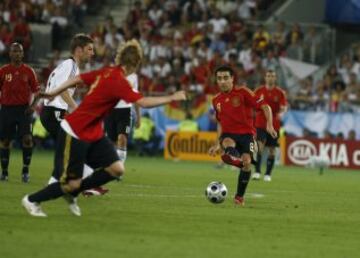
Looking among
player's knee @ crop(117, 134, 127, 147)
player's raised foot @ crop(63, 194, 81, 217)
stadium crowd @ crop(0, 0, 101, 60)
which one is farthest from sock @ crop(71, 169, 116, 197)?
stadium crowd @ crop(0, 0, 101, 60)

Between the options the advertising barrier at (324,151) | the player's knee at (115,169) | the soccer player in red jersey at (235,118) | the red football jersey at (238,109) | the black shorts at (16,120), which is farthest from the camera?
the advertising barrier at (324,151)

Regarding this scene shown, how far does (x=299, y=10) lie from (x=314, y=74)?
163 inches

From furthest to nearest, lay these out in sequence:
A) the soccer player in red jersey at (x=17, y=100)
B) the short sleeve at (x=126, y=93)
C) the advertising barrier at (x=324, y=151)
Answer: the advertising barrier at (x=324, y=151) → the soccer player in red jersey at (x=17, y=100) → the short sleeve at (x=126, y=93)

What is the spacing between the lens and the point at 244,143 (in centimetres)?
1653

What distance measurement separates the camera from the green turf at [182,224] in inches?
426

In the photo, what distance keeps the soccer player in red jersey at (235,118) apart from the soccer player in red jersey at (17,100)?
13.4ft

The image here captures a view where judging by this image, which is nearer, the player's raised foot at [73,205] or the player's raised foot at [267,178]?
the player's raised foot at [73,205]

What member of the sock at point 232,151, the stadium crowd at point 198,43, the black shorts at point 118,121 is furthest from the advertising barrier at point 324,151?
the sock at point 232,151

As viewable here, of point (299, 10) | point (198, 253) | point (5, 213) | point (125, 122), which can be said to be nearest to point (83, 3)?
point (299, 10)

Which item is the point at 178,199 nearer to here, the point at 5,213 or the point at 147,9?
the point at 5,213

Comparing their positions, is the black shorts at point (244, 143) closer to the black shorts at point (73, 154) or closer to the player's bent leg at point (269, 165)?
the black shorts at point (73, 154)

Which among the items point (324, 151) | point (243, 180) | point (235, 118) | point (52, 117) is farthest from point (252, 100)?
point (324, 151)

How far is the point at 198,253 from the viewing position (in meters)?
10.6

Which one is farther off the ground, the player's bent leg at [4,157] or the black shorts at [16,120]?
the black shorts at [16,120]
